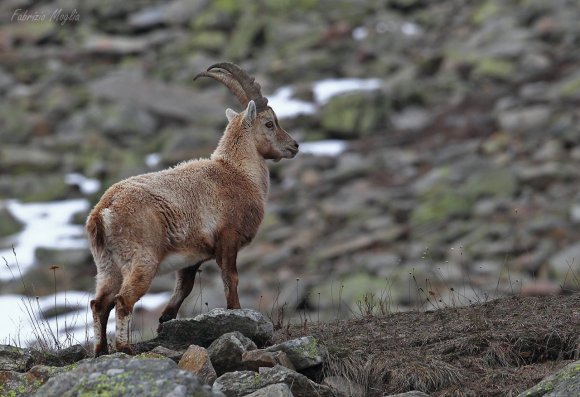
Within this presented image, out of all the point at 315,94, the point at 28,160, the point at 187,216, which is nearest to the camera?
the point at 187,216

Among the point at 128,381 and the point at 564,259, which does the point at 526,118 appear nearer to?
the point at 564,259

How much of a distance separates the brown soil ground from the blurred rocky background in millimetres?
11889

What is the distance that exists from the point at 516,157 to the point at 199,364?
30.8 meters

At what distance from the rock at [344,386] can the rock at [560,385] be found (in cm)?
137

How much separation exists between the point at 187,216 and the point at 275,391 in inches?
124

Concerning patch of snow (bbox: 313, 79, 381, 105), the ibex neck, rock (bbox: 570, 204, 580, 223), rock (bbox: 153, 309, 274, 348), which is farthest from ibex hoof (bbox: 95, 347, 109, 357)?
patch of snow (bbox: 313, 79, 381, 105)

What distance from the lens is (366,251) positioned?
31859 millimetres

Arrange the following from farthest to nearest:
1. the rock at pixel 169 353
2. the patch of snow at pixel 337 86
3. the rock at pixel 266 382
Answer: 1. the patch of snow at pixel 337 86
2. the rock at pixel 169 353
3. the rock at pixel 266 382

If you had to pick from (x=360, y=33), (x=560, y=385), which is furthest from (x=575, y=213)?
(x=360, y=33)

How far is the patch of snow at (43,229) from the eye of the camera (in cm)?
3369

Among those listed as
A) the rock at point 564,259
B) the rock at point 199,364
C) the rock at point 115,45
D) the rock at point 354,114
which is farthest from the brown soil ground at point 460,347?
the rock at point 115,45

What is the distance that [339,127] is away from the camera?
45.0 m

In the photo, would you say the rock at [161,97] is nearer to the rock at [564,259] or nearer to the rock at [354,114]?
the rock at [354,114]
